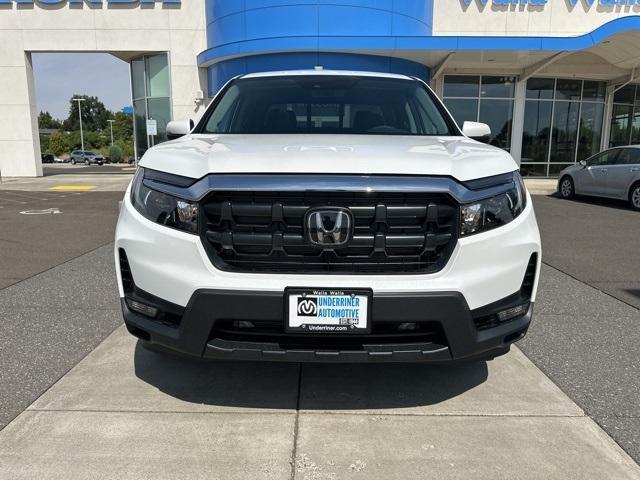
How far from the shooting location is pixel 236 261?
233 centimetres

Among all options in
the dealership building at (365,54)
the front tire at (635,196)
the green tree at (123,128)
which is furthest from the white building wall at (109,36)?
the green tree at (123,128)

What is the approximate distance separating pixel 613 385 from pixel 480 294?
1354mm

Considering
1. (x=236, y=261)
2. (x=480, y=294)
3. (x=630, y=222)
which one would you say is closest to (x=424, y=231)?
(x=480, y=294)

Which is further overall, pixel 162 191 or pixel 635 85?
pixel 635 85

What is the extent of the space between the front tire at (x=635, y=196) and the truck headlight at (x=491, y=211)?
34.0 ft

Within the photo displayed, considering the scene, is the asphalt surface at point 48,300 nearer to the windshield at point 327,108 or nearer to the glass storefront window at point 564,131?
the windshield at point 327,108

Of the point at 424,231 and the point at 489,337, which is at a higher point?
the point at 424,231

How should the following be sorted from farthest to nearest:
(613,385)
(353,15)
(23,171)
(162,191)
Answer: (23,171) < (353,15) < (613,385) < (162,191)

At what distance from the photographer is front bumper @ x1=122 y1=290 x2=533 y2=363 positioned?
2.23 meters

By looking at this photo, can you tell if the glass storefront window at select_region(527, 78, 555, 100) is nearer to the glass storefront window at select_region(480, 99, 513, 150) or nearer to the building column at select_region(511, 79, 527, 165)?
the building column at select_region(511, 79, 527, 165)

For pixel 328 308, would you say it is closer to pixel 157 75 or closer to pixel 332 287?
pixel 332 287

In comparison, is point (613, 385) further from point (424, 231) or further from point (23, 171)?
point (23, 171)

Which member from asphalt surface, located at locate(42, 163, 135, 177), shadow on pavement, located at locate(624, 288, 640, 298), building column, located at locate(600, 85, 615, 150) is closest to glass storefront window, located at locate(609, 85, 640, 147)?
building column, located at locate(600, 85, 615, 150)

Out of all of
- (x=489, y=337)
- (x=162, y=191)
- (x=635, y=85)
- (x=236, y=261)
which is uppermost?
(x=635, y=85)
